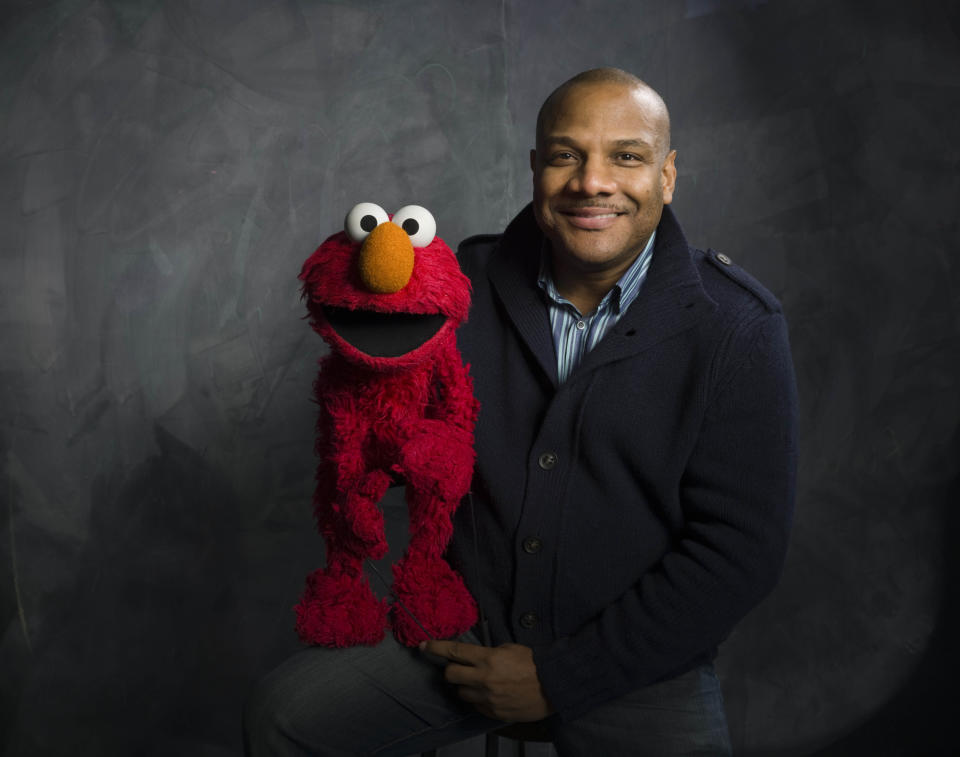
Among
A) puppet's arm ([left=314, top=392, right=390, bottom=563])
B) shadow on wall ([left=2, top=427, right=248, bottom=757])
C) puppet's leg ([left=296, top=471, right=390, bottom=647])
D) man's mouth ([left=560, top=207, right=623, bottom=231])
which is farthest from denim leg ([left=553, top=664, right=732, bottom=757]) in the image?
shadow on wall ([left=2, top=427, right=248, bottom=757])

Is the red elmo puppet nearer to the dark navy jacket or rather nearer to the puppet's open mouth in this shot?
the puppet's open mouth

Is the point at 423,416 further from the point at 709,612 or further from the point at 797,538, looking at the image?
the point at 797,538

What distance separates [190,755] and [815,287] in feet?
6.03

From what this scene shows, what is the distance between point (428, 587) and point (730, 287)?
64 centimetres

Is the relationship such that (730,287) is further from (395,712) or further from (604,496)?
(395,712)

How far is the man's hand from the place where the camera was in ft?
4.20

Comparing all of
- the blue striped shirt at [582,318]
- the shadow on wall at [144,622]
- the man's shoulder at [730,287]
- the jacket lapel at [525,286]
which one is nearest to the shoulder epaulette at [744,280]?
the man's shoulder at [730,287]

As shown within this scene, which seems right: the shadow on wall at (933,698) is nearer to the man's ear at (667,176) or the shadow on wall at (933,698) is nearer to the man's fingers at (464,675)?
the man's ear at (667,176)

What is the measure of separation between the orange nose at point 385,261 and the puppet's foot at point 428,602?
40 centimetres

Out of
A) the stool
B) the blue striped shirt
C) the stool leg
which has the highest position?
the blue striped shirt

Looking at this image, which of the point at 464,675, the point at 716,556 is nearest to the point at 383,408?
the point at 464,675

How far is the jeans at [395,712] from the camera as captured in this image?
135 centimetres

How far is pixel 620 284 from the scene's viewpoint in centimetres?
145

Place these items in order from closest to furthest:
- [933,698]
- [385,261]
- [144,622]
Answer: [385,261]
[144,622]
[933,698]
